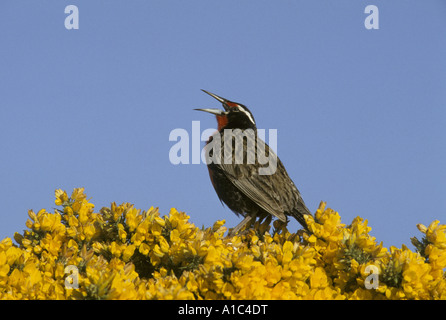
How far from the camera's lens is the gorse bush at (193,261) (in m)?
3.55

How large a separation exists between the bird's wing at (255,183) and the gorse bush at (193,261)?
0.78 m

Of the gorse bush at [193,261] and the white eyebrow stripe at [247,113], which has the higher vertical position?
the white eyebrow stripe at [247,113]

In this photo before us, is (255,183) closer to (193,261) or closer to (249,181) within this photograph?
(249,181)

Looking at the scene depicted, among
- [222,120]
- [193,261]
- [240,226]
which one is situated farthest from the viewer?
[222,120]

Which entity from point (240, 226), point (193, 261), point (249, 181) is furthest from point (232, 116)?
point (193, 261)

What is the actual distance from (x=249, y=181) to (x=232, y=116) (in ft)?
4.09

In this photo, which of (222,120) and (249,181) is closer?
(249,181)

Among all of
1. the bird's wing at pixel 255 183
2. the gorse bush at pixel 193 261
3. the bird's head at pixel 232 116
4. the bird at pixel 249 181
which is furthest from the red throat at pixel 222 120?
the gorse bush at pixel 193 261

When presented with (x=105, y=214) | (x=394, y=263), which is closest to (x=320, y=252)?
(x=394, y=263)

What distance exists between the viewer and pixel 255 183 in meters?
6.25

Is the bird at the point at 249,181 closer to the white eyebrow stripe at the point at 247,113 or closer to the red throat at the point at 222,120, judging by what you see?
the red throat at the point at 222,120
